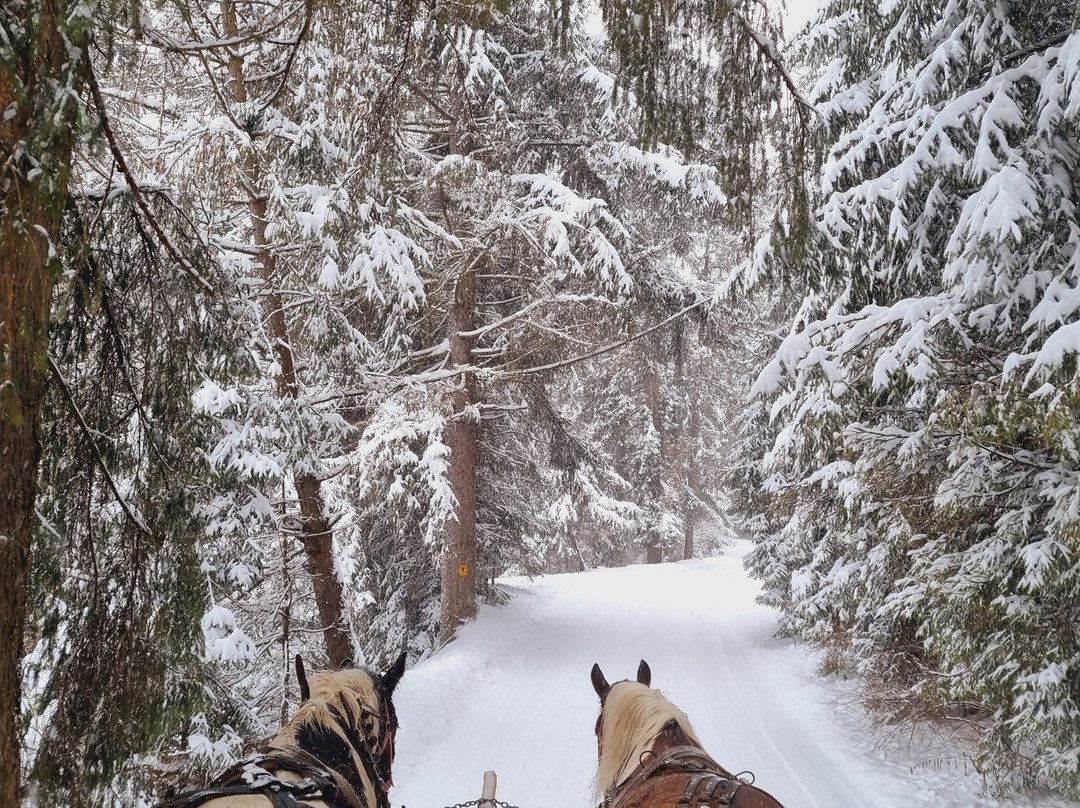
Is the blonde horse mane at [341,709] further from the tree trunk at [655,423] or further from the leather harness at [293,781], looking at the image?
the tree trunk at [655,423]

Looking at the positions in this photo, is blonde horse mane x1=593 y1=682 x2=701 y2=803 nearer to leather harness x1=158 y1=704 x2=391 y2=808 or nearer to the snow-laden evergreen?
leather harness x1=158 y1=704 x2=391 y2=808

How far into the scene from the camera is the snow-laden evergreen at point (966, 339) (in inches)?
155

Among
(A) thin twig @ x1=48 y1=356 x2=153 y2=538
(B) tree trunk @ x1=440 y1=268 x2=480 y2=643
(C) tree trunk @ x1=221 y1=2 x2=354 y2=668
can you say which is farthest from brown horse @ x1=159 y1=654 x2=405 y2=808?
(B) tree trunk @ x1=440 y1=268 x2=480 y2=643

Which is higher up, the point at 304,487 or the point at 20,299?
the point at 20,299

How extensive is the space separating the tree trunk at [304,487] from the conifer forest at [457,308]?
5cm

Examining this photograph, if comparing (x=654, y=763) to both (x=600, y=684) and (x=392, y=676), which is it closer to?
(x=600, y=684)

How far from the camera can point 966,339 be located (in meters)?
4.39

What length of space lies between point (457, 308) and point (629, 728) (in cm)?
834

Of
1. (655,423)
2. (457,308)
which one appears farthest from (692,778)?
(655,423)

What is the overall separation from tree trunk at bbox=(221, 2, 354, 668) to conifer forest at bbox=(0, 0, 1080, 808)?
5 centimetres

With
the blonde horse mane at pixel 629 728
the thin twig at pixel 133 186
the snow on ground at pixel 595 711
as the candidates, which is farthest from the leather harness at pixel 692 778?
the thin twig at pixel 133 186

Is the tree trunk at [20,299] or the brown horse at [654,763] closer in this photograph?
the tree trunk at [20,299]

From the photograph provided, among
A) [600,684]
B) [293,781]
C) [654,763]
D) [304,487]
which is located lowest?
[600,684]

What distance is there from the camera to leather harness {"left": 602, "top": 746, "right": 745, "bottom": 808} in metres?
2.26
